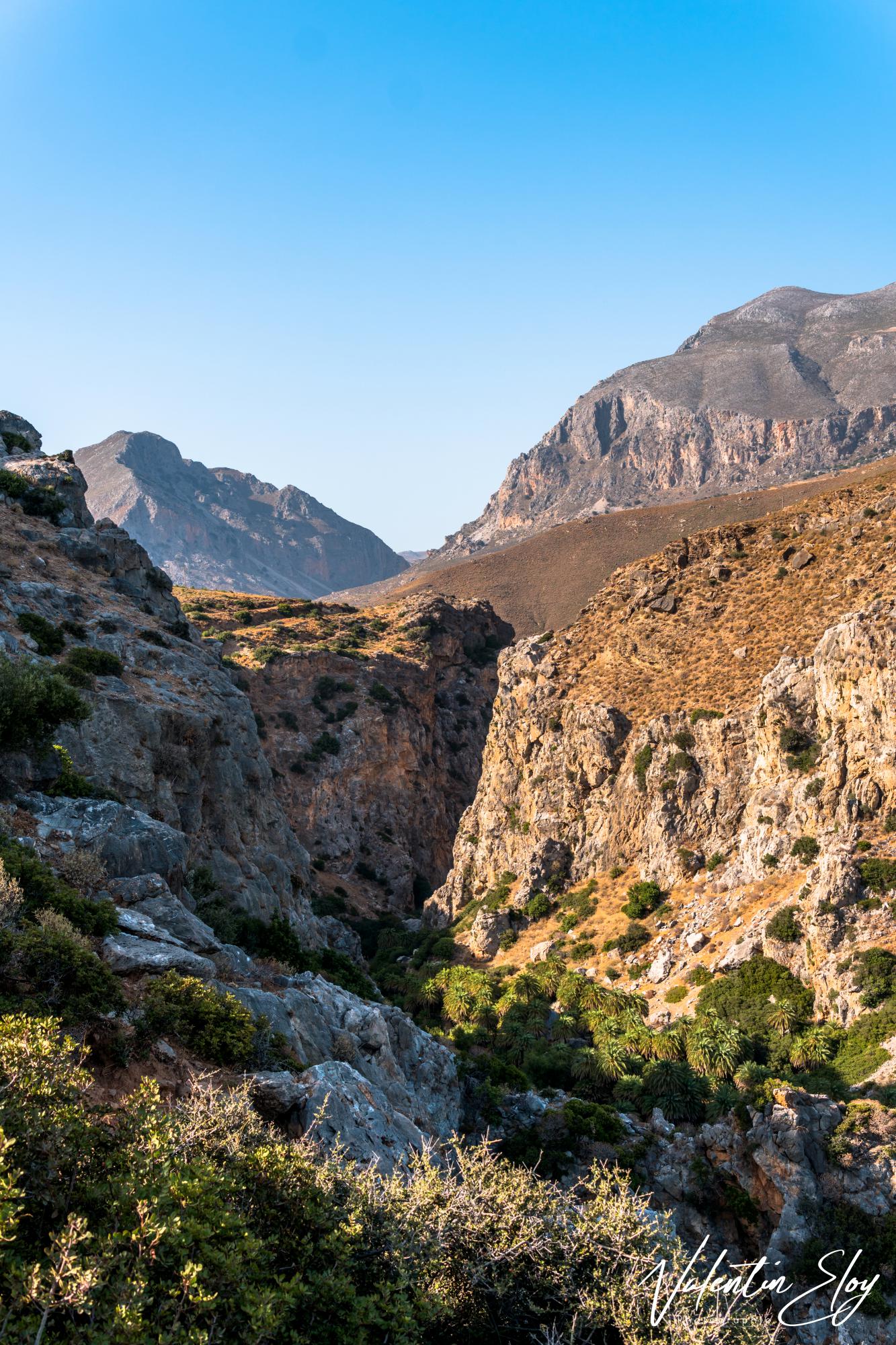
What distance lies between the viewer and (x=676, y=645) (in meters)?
56.1

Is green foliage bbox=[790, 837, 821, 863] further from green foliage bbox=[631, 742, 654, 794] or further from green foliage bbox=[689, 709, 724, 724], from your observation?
green foliage bbox=[631, 742, 654, 794]

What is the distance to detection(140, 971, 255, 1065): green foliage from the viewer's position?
13695mm

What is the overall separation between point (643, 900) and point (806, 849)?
9.47m

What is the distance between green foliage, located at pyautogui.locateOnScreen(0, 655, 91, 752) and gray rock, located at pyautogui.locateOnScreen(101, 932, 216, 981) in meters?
7.12

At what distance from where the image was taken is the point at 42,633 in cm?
2941

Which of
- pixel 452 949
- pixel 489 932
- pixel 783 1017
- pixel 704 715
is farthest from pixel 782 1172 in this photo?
pixel 452 949

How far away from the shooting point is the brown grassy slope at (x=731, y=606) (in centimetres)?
5066

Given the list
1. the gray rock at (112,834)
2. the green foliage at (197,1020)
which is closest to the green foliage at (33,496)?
the gray rock at (112,834)

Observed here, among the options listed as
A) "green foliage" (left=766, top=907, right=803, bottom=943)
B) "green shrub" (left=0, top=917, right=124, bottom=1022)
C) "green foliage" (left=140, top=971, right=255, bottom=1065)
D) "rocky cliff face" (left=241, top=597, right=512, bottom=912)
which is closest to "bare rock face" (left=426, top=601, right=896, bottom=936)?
"green foliage" (left=766, top=907, right=803, bottom=943)

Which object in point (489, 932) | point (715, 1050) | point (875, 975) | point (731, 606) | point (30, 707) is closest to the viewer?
point (30, 707)

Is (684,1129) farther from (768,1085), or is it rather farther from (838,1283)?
(838,1283)

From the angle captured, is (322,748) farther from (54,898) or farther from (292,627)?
(54,898)

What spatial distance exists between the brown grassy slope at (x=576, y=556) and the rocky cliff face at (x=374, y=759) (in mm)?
38540

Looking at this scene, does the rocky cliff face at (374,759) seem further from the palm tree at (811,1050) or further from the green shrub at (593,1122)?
the green shrub at (593,1122)
